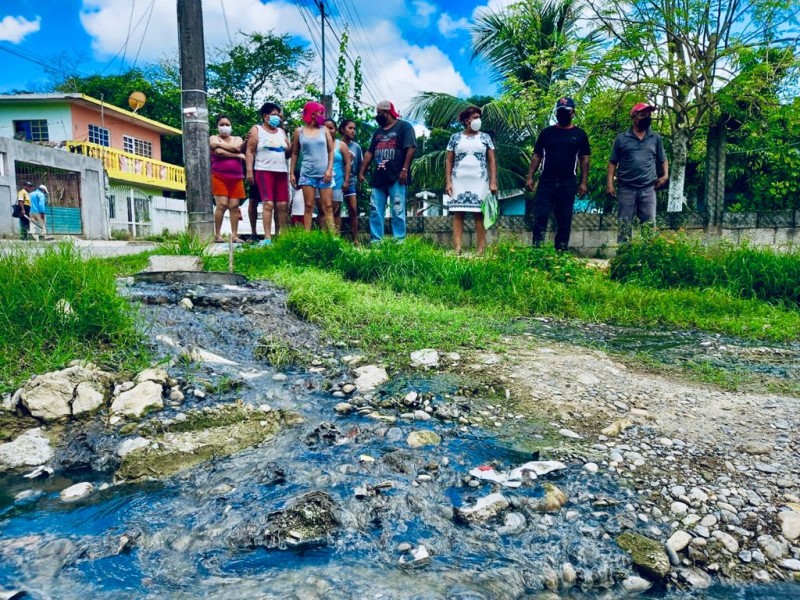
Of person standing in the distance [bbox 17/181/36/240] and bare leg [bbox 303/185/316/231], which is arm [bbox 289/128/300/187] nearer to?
bare leg [bbox 303/185/316/231]

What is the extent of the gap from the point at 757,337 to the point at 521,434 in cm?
263

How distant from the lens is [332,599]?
141 cm

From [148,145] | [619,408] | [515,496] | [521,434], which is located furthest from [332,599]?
[148,145]

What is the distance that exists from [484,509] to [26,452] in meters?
1.77

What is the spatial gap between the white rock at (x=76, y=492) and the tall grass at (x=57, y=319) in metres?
0.85

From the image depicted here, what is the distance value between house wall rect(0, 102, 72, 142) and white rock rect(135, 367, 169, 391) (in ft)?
72.0

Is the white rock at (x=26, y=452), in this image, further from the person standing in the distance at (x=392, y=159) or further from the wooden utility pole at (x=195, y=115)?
the person standing in the distance at (x=392, y=159)

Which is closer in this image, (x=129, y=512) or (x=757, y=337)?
(x=129, y=512)

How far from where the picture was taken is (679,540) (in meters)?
1.61

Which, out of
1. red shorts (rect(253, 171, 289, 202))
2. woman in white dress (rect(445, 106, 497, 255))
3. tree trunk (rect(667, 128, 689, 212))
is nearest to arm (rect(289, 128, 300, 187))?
red shorts (rect(253, 171, 289, 202))

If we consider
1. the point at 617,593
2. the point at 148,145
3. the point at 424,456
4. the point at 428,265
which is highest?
the point at 148,145

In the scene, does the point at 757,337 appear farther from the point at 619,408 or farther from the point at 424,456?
the point at 424,456

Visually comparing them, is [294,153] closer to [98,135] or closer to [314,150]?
[314,150]

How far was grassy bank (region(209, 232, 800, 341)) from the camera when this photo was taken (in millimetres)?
4195
